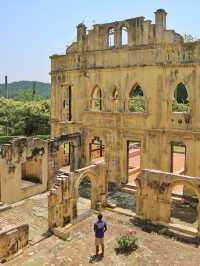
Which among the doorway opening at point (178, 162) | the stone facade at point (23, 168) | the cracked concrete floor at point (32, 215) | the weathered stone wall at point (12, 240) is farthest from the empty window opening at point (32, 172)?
the doorway opening at point (178, 162)

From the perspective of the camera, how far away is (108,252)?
12.0 meters

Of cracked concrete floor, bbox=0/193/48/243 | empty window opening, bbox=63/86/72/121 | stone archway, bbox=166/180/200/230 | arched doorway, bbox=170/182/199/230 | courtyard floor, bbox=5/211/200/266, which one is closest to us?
courtyard floor, bbox=5/211/200/266

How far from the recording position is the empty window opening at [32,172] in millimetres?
19484

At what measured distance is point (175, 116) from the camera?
17.7m

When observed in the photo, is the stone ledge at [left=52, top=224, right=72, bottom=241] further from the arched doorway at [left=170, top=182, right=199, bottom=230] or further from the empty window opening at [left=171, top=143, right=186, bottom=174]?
the empty window opening at [left=171, top=143, right=186, bottom=174]

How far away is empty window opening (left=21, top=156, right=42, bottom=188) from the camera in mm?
19484

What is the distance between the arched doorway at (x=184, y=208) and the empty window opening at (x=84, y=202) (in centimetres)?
407

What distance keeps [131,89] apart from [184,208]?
747 cm

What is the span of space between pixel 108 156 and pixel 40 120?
21.9 meters

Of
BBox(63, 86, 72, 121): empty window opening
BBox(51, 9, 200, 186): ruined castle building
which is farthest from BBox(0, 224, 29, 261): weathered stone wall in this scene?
BBox(63, 86, 72, 121): empty window opening

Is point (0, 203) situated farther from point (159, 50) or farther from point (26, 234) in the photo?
point (159, 50)

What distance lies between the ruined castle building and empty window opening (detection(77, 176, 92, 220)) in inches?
66.2

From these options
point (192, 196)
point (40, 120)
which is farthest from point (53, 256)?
point (40, 120)

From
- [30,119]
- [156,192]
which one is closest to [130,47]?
[156,192]
